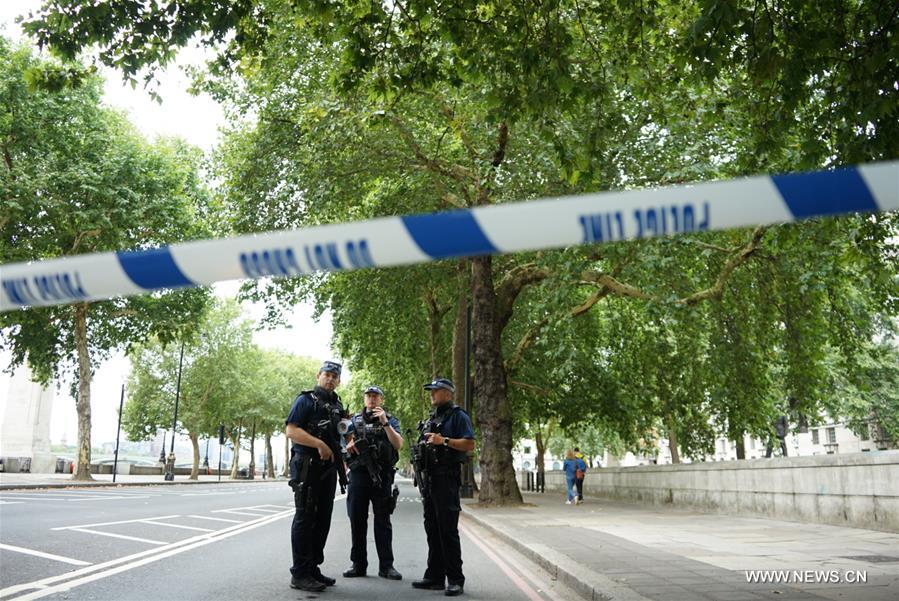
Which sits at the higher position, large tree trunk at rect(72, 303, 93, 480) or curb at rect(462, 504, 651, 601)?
large tree trunk at rect(72, 303, 93, 480)

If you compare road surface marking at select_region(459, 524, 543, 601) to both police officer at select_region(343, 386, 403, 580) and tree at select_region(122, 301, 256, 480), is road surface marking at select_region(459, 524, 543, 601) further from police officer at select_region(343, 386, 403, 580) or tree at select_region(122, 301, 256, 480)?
tree at select_region(122, 301, 256, 480)

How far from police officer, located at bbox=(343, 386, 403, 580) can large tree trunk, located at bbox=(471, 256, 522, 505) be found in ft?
40.0

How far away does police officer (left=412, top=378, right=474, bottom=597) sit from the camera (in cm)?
633

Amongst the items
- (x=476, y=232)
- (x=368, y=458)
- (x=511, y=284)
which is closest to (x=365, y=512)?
(x=368, y=458)

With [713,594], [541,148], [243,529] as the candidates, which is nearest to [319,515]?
[713,594]

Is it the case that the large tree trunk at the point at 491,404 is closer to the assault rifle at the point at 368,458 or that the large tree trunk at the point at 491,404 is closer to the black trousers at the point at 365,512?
the black trousers at the point at 365,512

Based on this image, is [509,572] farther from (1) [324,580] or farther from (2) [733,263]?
(2) [733,263]

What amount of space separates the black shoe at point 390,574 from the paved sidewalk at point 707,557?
157 centimetres

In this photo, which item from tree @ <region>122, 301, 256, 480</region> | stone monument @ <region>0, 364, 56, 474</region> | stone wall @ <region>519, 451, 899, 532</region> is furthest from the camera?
tree @ <region>122, 301, 256, 480</region>

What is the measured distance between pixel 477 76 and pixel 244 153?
578 inches

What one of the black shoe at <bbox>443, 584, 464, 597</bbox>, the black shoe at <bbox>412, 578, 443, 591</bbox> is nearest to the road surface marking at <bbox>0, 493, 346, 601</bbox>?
the black shoe at <bbox>412, 578, 443, 591</bbox>

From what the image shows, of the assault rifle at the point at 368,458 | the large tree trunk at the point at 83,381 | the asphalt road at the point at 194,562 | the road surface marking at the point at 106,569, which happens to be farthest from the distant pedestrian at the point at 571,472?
the large tree trunk at the point at 83,381

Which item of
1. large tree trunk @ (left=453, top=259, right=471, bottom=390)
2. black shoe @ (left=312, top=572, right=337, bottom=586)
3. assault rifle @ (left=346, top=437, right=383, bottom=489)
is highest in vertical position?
large tree trunk @ (left=453, top=259, right=471, bottom=390)

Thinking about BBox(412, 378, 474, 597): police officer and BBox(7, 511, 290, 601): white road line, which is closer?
BBox(7, 511, 290, 601): white road line
